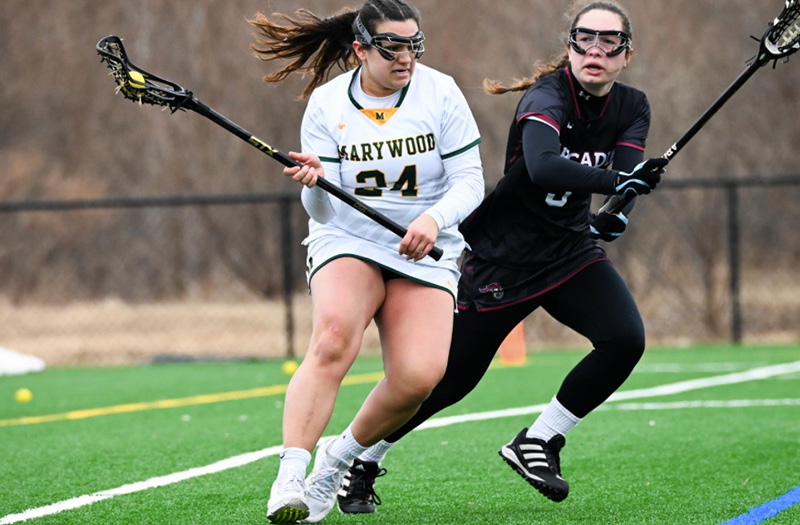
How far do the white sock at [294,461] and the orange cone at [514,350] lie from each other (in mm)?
7470

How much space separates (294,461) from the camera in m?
4.08

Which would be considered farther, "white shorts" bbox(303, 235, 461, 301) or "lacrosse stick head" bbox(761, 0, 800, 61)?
"lacrosse stick head" bbox(761, 0, 800, 61)

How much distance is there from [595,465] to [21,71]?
2324 centimetres

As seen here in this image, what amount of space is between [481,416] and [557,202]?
9.60 ft

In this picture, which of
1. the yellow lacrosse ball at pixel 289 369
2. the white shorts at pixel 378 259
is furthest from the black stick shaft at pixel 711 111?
the yellow lacrosse ball at pixel 289 369

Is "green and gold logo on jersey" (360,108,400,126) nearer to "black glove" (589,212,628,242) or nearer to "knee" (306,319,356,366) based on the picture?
"knee" (306,319,356,366)

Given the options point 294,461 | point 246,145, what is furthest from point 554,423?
point 246,145

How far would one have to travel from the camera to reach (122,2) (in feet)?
78.8

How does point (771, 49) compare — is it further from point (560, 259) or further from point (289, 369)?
point (289, 369)

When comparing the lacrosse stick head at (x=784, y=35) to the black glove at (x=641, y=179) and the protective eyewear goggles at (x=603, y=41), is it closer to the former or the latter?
the protective eyewear goggles at (x=603, y=41)

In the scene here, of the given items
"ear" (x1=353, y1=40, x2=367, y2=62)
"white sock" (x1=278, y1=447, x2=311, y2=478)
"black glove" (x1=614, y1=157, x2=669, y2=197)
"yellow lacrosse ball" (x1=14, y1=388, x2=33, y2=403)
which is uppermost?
"ear" (x1=353, y1=40, x2=367, y2=62)

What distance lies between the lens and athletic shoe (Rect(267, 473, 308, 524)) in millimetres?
3941

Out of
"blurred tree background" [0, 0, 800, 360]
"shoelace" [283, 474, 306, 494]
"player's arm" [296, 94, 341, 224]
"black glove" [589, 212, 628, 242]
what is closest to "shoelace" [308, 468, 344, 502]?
"shoelace" [283, 474, 306, 494]

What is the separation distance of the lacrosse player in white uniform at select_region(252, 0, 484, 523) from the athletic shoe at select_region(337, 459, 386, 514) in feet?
0.95
